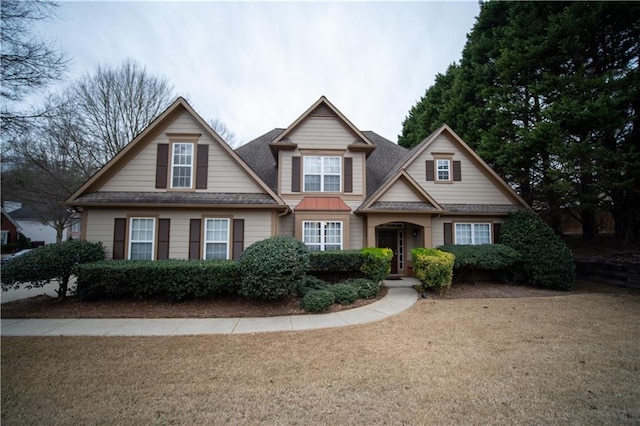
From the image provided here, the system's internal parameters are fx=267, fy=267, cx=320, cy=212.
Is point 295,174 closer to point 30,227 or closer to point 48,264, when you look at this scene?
point 48,264

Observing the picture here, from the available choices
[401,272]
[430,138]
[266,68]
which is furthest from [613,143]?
[266,68]

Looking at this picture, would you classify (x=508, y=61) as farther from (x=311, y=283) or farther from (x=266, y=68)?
(x=311, y=283)

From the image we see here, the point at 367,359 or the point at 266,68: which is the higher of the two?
the point at 266,68

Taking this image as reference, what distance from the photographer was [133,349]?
5215 millimetres

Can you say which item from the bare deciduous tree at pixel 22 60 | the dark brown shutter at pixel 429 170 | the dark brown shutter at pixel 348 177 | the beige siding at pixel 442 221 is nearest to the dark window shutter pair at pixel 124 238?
the bare deciduous tree at pixel 22 60

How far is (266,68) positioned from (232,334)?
14795mm

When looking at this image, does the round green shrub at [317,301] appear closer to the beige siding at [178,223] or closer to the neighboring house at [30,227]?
the beige siding at [178,223]

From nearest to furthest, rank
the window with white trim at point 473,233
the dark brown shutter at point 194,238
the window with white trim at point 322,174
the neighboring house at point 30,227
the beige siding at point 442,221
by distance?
the dark brown shutter at point 194,238, the window with white trim at point 322,174, the beige siding at point 442,221, the window with white trim at point 473,233, the neighboring house at point 30,227

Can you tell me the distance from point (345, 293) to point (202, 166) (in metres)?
7.78

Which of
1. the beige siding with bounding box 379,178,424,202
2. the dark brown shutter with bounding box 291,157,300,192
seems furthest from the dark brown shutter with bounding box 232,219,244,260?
the beige siding with bounding box 379,178,424,202

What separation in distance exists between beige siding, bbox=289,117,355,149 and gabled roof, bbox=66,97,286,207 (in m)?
2.91

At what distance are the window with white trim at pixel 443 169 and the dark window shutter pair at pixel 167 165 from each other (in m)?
11.1

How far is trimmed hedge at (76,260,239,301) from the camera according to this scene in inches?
326

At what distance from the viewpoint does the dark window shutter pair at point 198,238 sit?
422 inches
